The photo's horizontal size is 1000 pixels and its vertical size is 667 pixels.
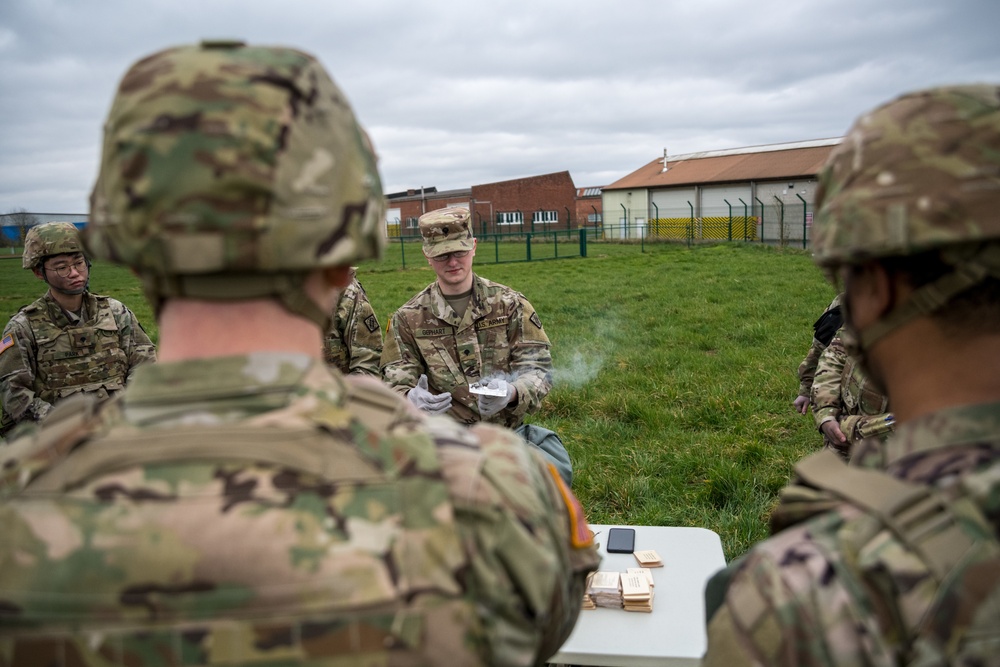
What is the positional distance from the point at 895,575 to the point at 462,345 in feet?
10.7

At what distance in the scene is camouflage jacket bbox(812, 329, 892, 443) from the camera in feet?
11.6

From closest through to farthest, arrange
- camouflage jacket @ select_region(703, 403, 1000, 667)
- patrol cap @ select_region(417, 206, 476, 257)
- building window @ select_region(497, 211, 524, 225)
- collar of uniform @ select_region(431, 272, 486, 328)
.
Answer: camouflage jacket @ select_region(703, 403, 1000, 667) → patrol cap @ select_region(417, 206, 476, 257) → collar of uniform @ select_region(431, 272, 486, 328) → building window @ select_region(497, 211, 524, 225)

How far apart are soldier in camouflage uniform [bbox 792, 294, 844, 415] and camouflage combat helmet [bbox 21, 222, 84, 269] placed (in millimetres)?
4613

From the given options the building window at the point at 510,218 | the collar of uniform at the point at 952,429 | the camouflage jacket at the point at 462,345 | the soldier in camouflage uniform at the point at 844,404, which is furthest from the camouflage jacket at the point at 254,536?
the building window at the point at 510,218

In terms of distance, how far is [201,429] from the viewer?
1.21m

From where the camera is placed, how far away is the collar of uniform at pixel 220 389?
4.14 ft

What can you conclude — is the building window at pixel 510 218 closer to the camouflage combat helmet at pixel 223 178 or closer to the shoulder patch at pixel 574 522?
the shoulder patch at pixel 574 522

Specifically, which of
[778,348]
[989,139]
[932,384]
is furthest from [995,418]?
[778,348]

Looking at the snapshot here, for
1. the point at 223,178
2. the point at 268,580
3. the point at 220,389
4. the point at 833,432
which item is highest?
the point at 223,178

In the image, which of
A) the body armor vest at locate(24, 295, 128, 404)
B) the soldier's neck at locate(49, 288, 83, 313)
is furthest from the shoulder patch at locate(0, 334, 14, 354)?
the soldier's neck at locate(49, 288, 83, 313)

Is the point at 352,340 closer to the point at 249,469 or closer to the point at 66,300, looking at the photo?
the point at 66,300

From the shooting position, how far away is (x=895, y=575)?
1147 mm

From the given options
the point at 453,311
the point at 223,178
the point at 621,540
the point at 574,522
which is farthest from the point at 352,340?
the point at 223,178

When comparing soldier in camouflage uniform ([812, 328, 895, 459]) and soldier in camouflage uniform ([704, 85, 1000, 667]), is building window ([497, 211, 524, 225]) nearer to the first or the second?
soldier in camouflage uniform ([812, 328, 895, 459])
